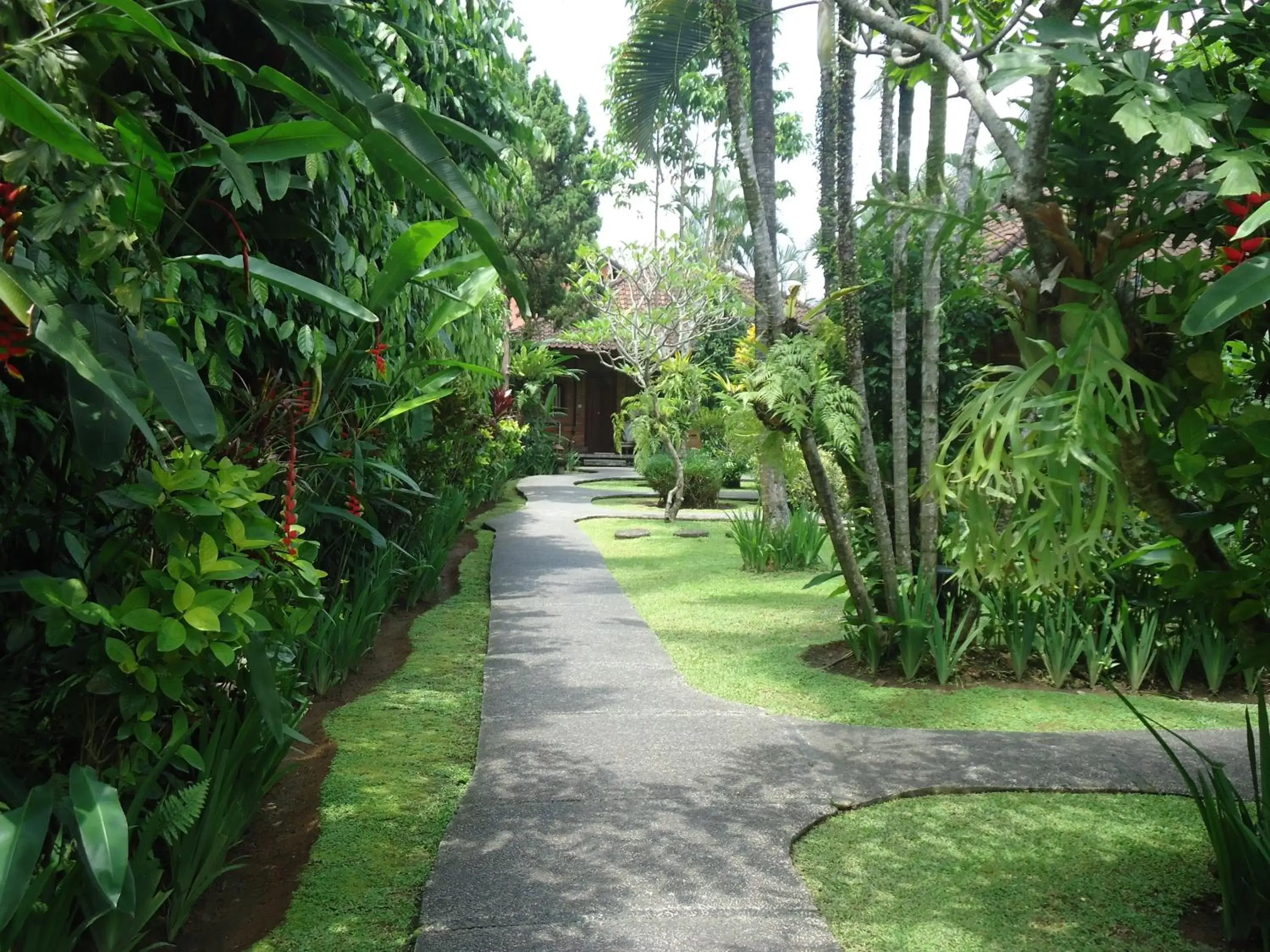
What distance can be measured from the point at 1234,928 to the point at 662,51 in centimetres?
770

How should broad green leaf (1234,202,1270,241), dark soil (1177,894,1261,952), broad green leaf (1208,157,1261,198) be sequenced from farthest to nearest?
dark soil (1177,894,1261,952)
broad green leaf (1208,157,1261,198)
broad green leaf (1234,202,1270,241)

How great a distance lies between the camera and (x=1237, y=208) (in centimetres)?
207

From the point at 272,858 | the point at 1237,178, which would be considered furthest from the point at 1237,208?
the point at 272,858

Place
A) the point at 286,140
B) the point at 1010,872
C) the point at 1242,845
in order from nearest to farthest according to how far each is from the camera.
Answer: the point at 1242,845 < the point at 286,140 < the point at 1010,872

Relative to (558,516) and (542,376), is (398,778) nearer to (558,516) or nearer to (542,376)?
(558,516)

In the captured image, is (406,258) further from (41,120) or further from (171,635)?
(41,120)

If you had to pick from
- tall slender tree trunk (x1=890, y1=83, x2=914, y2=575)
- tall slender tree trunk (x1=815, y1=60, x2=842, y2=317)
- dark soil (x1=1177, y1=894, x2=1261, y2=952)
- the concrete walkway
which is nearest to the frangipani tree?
tall slender tree trunk (x1=815, y1=60, x2=842, y2=317)

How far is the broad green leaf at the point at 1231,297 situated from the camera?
5.89 ft

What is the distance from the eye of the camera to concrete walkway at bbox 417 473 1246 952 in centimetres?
284

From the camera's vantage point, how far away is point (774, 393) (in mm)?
5387

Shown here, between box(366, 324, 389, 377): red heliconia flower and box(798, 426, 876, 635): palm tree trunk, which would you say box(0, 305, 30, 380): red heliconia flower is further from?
box(798, 426, 876, 635): palm tree trunk

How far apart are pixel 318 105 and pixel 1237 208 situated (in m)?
1.91

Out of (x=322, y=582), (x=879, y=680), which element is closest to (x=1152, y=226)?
(x=879, y=680)

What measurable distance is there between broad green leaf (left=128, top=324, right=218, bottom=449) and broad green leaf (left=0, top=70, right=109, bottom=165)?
67 centimetres
